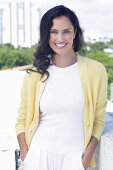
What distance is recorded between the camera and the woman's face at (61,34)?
3.54 feet

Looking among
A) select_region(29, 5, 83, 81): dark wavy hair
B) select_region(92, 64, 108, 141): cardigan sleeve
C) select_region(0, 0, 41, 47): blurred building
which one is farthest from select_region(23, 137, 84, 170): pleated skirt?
select_region(0, 0, 41, 47): blurred building

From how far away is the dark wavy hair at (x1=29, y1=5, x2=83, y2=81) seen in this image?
1079 mm

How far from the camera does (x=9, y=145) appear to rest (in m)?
3.22

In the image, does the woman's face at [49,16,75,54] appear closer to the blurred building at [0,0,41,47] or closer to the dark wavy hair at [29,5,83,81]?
the dark wavy hair at [29,5,83,81]

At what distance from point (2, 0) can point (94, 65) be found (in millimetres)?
39016

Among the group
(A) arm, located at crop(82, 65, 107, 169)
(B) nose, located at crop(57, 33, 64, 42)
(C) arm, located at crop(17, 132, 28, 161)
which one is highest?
(B) nose, located at crop(57, 33, 64, 42)

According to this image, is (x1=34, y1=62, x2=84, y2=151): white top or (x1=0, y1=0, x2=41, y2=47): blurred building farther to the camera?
(x1=0, y1=0, x2=41, y2=47): blurred building

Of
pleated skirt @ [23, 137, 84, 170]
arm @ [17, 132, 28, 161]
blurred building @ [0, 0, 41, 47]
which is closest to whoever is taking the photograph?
pleated skirt @ [23, 137, 84, 170]

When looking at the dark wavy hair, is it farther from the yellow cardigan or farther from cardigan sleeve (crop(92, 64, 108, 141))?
cardigan sleeve (crop(92, 64, 108, 141))

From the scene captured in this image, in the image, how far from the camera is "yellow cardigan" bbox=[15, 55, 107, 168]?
108cm

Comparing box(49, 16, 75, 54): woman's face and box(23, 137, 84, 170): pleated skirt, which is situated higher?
box(49, 16, 75, 54): woman's face

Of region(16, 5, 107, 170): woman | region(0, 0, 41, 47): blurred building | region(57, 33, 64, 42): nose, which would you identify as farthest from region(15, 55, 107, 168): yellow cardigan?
region(0, 0, 41, 47): blurred building

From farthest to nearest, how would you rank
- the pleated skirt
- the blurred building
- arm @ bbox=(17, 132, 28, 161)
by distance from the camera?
1. the blurred building
2. arm @ bbox=(17, 132, 28, 161)
3. the pleated skirt

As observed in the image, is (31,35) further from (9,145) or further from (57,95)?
(57,95)
